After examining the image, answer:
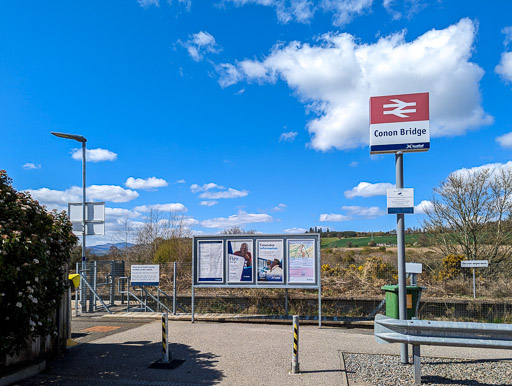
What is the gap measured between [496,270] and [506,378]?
8688 mm

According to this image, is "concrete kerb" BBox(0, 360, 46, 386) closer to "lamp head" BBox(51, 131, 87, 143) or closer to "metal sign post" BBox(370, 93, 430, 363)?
"metal sign post" BBox(370, 93, 430, 363)

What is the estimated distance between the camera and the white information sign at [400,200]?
7070 mm

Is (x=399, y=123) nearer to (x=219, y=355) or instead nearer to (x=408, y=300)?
(x=408, y=300)

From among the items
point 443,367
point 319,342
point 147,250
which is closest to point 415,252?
point 319,342

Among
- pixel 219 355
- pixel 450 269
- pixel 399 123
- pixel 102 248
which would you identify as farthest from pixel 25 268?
pixel 102 248

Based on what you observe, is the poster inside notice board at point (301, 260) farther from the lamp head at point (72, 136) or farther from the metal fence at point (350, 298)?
the lamp head at point (72, 136)

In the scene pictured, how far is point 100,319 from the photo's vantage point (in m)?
12.4

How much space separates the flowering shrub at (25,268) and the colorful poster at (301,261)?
620cm

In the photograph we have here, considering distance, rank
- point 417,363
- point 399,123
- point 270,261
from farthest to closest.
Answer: point 270,261
point 399,123
point 417,363

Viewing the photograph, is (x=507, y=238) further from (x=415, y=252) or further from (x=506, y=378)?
(x=506, y=378)

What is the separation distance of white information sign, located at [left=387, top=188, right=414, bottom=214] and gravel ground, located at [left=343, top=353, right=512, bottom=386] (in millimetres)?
2596

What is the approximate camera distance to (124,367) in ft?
22.9

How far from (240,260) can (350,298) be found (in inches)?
145

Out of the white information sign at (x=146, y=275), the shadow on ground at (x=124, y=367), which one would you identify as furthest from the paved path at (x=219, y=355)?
the white information sign at (x=146, y=275)
